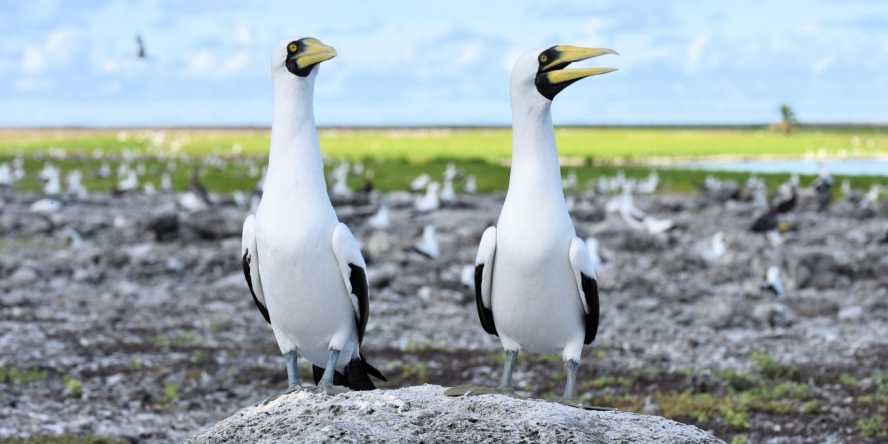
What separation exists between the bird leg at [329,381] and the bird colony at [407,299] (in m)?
0.02

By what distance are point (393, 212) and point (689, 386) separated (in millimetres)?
21728

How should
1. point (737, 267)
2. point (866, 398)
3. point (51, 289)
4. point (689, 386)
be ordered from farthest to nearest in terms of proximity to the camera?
point (737, 267), point (51, 289), point (689, 386), point (866, 398)

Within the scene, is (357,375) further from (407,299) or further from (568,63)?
(407,299)

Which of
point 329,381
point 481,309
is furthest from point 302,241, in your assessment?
point 481,309

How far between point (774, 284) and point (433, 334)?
6917 mm

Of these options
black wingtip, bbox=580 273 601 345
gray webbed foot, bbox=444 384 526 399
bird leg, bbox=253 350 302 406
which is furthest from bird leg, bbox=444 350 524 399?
bird leg, bbox=253 350 302 406

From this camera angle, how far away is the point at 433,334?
14.2 meters

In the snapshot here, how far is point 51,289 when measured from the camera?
655 inches

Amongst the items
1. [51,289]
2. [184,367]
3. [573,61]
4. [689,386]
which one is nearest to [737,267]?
[689,386]

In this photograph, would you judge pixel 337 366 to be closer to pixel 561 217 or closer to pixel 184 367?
pixel 561 217

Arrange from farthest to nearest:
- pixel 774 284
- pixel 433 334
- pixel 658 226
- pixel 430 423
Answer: pixel 658 226, pixel 774 284, pixel 433 334, pixel 430 423

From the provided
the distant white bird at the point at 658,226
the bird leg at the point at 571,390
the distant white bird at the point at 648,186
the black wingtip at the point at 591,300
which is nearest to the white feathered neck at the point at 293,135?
the black wingtip at the point at 591,300

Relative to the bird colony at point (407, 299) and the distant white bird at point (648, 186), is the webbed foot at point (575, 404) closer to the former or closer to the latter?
the bird colony at point (407, 299)

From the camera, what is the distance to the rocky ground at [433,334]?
10.0 meters
